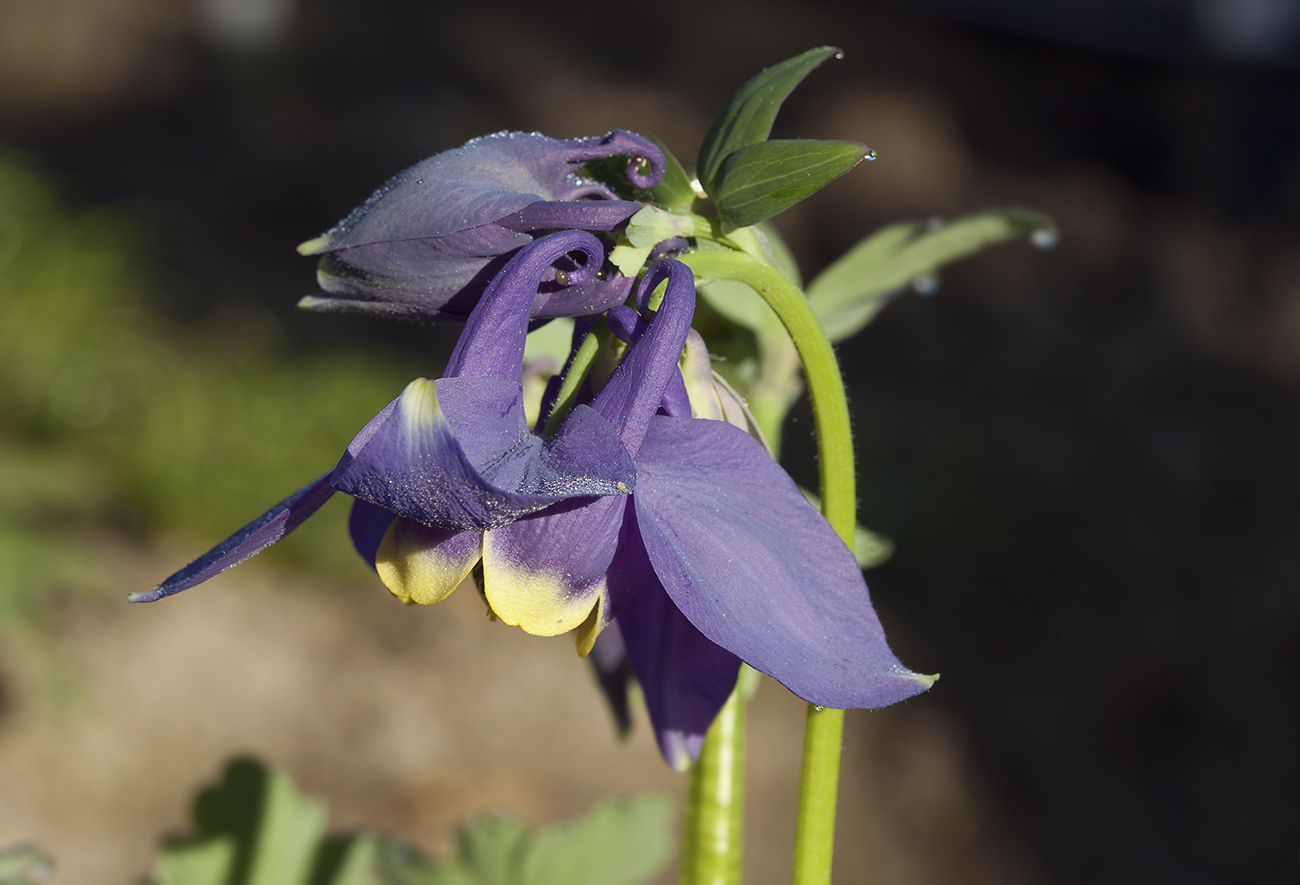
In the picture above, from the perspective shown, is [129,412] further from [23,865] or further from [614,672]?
[614,672]

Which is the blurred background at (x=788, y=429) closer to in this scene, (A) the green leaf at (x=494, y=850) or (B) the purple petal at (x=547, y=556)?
(A) the green leaf at (x=494, y=850)

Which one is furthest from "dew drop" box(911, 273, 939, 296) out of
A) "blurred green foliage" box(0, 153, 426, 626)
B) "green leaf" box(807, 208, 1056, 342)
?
"blurred green foliage" box(0, 153, 426, 626)

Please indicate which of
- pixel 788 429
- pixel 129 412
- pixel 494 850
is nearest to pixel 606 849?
pixel 494 850

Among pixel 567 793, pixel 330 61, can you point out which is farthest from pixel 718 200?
pixel 330 61

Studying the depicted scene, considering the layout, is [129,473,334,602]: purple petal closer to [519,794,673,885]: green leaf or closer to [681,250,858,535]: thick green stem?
[681,250,858,535]: thick green stem

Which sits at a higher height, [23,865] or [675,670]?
[675,670]

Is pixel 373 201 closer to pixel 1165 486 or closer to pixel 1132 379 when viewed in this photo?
pixel 1165 486
